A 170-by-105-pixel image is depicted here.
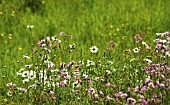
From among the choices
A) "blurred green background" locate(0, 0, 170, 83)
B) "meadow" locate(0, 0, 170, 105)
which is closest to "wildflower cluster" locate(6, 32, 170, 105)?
"meadow" locate(0, 0, 170, 105)

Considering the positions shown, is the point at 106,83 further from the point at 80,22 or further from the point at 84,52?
the point at 80,22

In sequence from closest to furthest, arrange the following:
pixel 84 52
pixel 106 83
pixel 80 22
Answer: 1. pixel 106 83
2. pixel 84 52
3. pixel 80 22

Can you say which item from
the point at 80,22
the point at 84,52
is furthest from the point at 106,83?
the point at 80,22

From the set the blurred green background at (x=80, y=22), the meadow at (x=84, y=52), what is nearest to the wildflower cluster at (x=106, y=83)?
the meadow at (x=84, y=52)

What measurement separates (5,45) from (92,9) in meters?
1.77

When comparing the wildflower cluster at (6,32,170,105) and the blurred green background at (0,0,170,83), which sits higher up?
the blurred green background at (0,0,170,83)

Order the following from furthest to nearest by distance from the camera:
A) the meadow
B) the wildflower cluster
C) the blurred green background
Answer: the blurred green background < the meadow < the wildflower cluster

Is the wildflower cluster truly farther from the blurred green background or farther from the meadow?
the blurred green background

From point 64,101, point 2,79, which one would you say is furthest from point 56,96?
point 2,79

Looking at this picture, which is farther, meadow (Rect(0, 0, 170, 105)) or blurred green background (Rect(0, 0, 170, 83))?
blurred green background (Rect(0, 0, 170, 83))

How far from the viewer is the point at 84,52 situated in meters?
6.14

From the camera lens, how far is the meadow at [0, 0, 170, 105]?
174 inches

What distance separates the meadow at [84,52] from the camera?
174 inches

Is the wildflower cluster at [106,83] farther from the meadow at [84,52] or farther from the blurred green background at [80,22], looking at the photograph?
the blurred green background at [80,22]
